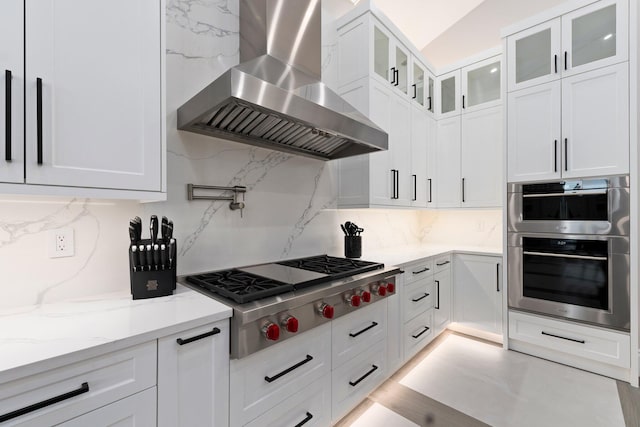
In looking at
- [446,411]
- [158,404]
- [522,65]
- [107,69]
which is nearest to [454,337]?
[446,411]

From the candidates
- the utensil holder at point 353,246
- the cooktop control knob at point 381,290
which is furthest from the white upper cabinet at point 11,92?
the utensil holder at point 353,246

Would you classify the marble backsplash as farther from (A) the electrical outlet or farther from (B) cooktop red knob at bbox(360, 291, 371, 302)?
(B) cooktop red knob at bbox(360, 291, 371, 302)

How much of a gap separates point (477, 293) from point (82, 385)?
120 inches

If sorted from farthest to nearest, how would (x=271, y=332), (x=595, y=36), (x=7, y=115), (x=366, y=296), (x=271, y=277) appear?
(x=595, y=36), (x=366, y=296), (x=271, y=277), (x=271, y=332), (x=7, y=115)

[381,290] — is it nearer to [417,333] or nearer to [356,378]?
[356,378]

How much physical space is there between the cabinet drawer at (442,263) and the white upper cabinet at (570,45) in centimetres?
167

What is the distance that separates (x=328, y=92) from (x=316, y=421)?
70.7 inches

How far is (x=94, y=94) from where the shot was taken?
1.05m

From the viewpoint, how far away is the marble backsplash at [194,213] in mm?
1181

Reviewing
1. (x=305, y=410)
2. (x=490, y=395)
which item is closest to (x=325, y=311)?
(x=305, y=410)

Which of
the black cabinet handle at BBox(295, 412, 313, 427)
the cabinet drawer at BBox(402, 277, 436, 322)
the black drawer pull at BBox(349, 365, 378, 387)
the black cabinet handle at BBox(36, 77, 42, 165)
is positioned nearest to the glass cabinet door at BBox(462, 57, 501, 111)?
the cabinet drawer at BBox(402, 277, 436, 322)

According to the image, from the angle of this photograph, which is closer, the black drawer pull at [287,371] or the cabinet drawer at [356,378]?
the black drawer pull at [287,371]

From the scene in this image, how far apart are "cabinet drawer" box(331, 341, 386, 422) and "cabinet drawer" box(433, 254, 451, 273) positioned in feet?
3.60

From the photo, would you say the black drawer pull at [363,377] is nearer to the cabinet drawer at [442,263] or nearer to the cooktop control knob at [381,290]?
the cooktop control knob at [381,290]
